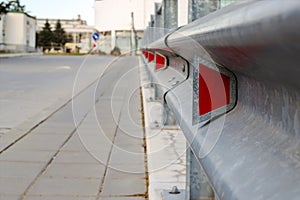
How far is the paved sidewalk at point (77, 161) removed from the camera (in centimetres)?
366

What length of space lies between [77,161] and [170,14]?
2.16 m

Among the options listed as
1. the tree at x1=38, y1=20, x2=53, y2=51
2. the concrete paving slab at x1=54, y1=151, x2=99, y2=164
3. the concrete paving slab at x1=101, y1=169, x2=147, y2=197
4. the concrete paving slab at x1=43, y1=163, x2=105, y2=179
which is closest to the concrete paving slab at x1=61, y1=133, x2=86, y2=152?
the concrete paving slab at x1=54, y1=151, x2=99, y2=164

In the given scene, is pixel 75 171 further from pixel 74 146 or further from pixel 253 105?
pixel 253 105

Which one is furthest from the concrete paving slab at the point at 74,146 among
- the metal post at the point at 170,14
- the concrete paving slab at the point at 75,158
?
the metal post at the point at 170,14

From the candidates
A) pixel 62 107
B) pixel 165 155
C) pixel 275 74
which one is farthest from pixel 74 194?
pixel 62 107

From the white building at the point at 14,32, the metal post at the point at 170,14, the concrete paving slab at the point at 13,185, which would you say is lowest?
the concrete paving slab at the point at 13,185

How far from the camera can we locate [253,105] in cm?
131

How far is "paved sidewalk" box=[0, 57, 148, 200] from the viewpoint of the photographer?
12.0 feet

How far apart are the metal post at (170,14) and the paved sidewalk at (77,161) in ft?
→ 4.81

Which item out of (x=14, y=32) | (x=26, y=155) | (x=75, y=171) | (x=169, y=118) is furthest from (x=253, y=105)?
(x=14, y=32)

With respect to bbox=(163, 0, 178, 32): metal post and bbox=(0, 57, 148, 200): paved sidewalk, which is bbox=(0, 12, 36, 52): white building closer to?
bbox=(0, 57, 148, 200): paved sidewalk

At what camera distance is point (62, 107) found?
9.27 metres

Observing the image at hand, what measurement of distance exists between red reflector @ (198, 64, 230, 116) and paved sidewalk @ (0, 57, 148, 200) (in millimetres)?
1770

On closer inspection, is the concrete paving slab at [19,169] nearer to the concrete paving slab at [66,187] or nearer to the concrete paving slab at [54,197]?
the concrete paving slab at [66,187]
